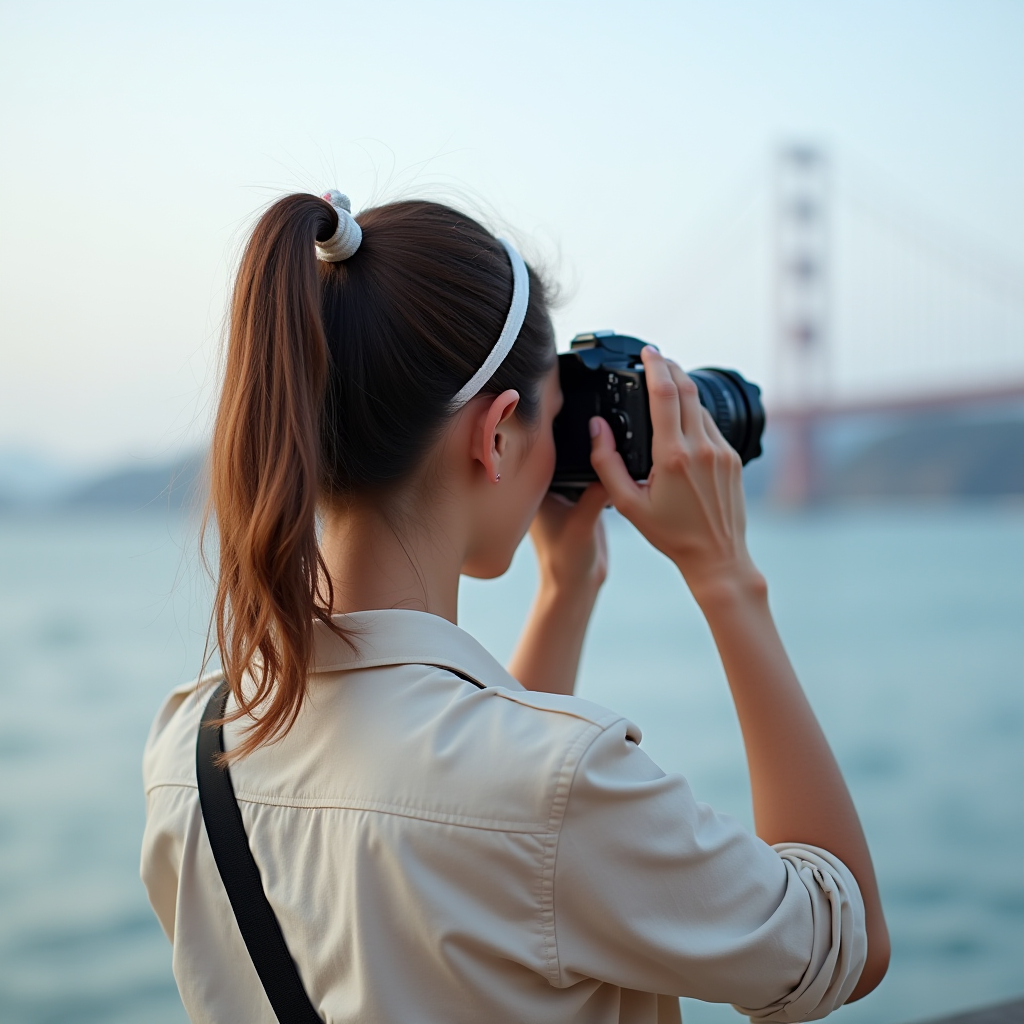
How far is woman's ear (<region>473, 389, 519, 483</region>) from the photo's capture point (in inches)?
24.6

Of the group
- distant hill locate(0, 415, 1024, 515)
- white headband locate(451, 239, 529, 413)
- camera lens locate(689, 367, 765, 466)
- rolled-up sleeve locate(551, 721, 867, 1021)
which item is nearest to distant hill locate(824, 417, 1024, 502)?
distant hill locate(0, 415, 1024, 515)

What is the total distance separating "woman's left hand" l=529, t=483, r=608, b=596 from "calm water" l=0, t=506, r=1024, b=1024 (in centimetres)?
29

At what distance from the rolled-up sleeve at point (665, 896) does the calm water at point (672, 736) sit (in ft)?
0.90

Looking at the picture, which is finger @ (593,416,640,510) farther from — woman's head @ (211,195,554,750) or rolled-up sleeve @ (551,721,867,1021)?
rolled-up sleeve @ (551,721,867,1021)

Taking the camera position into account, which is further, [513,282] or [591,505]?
[591,505]

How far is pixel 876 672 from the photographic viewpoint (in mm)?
8883

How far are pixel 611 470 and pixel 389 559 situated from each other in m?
0.21

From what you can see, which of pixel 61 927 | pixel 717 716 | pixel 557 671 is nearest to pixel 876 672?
pixel 717 716

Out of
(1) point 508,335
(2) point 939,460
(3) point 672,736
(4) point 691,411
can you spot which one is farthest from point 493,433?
(2) point 939,460

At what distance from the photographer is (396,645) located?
0.56 m

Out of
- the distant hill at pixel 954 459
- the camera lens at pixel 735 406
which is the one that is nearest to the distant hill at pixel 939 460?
the distant hill at pixel 954 459

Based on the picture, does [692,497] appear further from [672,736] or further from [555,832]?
[672,736]

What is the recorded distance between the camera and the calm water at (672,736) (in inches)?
112

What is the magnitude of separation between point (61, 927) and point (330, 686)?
9.43 ft
